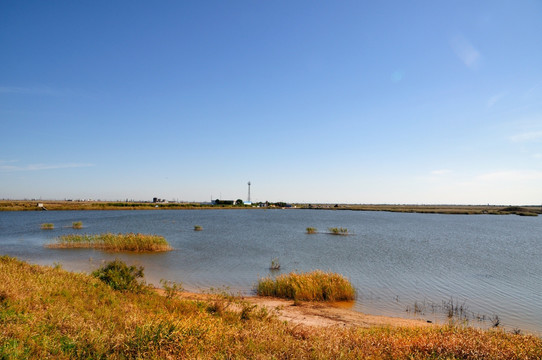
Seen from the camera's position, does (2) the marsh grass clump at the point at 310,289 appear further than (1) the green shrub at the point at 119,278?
Yes

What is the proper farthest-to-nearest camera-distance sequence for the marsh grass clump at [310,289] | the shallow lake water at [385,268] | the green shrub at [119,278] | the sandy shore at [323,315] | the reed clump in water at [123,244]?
the reed clump in water at [123,244]
the marsh grass clump at [310,289]
the shallow lake water at [385,268]
the green shrub at [119,278]
the sandy shore at [323,315]

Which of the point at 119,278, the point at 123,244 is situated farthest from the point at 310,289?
the point at 123,244

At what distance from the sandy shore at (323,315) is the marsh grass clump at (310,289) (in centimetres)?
68

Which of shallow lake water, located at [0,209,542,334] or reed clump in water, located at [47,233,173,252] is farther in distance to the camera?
reed clump in water, located at [47,233,173,252]

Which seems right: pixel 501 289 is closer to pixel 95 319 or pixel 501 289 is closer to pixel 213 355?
pixel 213 355

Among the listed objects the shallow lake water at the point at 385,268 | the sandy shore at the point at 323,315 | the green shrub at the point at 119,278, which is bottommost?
the shallow lake water at the point at 385,268

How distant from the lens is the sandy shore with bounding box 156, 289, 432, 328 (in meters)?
12.2

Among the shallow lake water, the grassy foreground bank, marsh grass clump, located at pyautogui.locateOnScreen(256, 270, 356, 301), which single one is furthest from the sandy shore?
the grassy foreground bank

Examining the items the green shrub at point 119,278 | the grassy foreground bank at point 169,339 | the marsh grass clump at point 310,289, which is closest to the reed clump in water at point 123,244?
the green shrub at point 119,278

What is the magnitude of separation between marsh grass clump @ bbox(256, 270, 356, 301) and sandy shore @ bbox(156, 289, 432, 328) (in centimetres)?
68

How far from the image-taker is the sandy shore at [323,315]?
12.2 meters

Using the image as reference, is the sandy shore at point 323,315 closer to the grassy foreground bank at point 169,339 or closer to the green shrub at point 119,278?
the green shrub at point 119,278

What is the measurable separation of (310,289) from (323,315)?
3215 millimetres

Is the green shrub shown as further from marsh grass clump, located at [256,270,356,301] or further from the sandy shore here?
marsh grass clump, located at [256,270,356,301]
